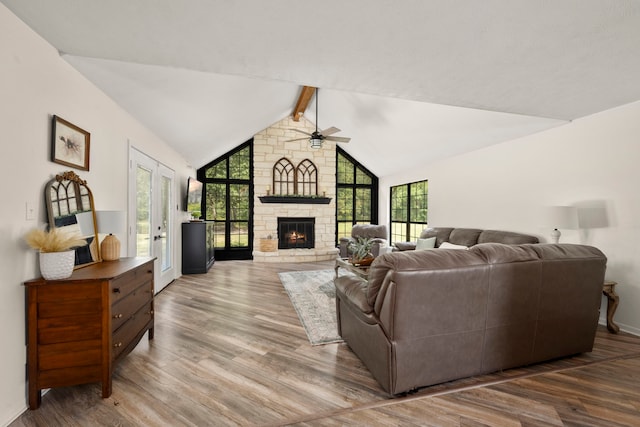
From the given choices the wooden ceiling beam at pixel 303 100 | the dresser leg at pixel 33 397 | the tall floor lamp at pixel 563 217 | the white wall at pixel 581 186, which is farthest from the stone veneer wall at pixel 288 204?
the dresser leg at pixel 33 397

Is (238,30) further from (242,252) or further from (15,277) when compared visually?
(242,252)

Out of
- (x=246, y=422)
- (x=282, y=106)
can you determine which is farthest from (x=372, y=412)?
(x=282, y=106)

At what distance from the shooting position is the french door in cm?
338

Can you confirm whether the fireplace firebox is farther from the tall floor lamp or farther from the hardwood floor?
the tall floor lamp

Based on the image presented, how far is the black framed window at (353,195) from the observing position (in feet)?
27.1

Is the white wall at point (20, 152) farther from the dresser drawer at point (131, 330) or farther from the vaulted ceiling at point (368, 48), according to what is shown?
the dresser drawer at point (131, 330)

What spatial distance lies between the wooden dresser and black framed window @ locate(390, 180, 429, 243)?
5.87 m

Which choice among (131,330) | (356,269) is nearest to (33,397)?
(131,330)

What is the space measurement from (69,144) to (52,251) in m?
0.88

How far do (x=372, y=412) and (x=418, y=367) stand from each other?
1.31 ft

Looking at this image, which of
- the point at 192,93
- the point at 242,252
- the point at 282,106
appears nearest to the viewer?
the point at 192,93

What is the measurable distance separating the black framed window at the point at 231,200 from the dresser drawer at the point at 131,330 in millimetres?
4730

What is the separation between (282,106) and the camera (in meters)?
6.28

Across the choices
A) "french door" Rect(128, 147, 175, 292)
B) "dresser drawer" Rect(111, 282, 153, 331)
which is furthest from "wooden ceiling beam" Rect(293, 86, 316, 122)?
"dresser drawer" Rect(111, 282, 153, 331)
